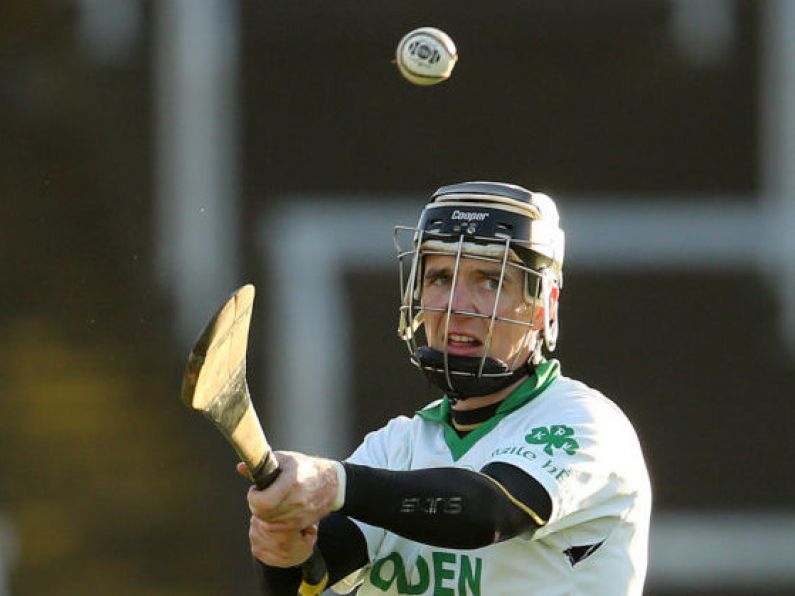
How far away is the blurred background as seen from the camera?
7438mm

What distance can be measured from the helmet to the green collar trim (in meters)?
0.03

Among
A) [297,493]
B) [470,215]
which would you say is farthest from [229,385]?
[470,215]

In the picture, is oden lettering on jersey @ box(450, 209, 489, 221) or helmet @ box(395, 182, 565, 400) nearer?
helmet @ box(395, 182, 565, 400)

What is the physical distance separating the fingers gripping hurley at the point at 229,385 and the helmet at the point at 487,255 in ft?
2.07

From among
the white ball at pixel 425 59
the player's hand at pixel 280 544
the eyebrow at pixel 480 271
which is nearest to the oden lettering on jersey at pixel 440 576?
the player's hand at pixel 280 544

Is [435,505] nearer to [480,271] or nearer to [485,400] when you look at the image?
[485,400]

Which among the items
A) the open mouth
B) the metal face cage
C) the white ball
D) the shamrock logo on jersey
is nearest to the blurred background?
the white ball

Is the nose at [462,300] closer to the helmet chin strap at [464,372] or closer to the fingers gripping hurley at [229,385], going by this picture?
the helmet chin strap at [464,372]

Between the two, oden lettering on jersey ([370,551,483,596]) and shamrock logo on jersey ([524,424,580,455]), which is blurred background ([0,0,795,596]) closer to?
oden lettering on jersey ([370,551,483,596])

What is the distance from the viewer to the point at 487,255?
389 cm

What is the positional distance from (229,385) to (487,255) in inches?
32.2

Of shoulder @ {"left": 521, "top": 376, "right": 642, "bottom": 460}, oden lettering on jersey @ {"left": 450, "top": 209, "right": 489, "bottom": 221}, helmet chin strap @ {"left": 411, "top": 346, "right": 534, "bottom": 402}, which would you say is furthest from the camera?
oden lettering on jersey @ {"left": 450, "top": 209, "right": 489, "bottom": 221}

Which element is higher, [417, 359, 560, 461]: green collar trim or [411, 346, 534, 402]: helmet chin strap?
[411, 346, 534, 402]: helmet chin strap

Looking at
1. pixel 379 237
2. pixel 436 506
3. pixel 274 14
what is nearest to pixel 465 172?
pixel 379 237
